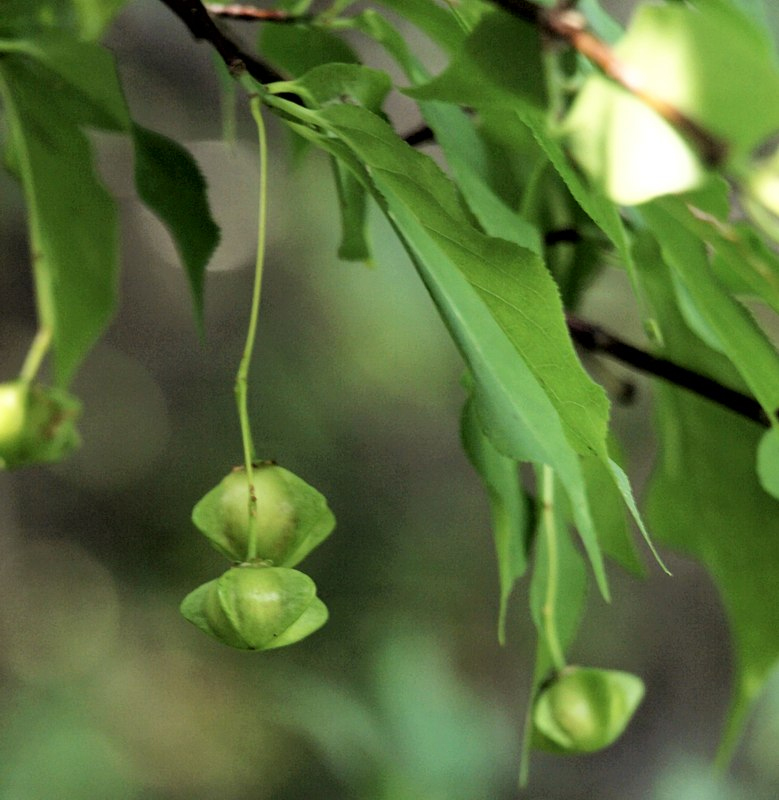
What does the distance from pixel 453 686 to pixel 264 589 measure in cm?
112

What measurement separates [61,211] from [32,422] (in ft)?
0.25

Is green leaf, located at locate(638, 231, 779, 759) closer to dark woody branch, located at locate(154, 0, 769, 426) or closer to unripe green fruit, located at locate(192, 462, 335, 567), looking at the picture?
dark woody branch, located at locate(154, 0, 769, 426)

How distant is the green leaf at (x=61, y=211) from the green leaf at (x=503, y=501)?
165 mm

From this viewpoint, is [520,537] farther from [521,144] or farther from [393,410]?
[393,410]

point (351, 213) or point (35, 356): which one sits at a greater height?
point (351, 213)

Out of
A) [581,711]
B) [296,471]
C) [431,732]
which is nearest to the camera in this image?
[581,711]

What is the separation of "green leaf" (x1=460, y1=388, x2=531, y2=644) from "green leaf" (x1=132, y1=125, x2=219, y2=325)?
130mm

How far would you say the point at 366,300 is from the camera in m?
1.70

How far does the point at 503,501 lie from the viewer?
0.32 metres

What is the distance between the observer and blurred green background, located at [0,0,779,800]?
152 centimetres

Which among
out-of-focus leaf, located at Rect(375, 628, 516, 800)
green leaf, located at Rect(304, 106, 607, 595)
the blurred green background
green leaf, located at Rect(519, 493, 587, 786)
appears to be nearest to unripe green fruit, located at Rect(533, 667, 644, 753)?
green leaf, located at Rect(519, 493, 587, 786)

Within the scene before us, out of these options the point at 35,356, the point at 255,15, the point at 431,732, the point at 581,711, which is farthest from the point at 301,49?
the point at 431,732

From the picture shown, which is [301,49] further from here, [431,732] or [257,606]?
[431,732]

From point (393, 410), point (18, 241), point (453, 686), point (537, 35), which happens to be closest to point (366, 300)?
point (393, 410)
